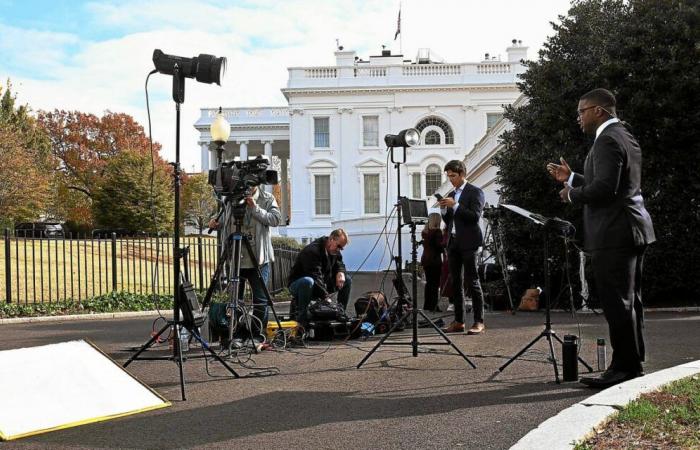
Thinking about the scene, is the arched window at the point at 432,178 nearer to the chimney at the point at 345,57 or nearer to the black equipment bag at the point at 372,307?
the chimney at the point at 345,57

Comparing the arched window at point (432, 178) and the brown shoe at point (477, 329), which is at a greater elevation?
the arched window at point (432, 178)

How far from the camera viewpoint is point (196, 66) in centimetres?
646

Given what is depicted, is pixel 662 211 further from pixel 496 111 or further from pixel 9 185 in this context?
pixel 496 111

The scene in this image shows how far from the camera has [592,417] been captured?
4.14m

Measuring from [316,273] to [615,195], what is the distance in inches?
199

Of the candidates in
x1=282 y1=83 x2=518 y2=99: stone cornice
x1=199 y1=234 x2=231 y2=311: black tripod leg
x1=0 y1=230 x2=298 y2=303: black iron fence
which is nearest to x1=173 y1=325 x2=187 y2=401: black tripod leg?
x1=199 y1=234 x2=231 y2=311: black tripod leg

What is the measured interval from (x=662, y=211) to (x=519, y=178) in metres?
2.66

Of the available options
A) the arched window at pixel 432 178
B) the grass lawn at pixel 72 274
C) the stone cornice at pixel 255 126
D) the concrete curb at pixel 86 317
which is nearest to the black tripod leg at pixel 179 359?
the grass lawn at pixel 72 274

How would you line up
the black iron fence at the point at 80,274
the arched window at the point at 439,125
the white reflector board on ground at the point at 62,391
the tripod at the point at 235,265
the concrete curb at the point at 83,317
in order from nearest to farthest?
the white reflector board on ground at the point at 62,391, the tripod at the point at 235,265, the concrete curb at the point at 83,317, the black iron fence at the point at 80,274, the arched window at the point at 439,125

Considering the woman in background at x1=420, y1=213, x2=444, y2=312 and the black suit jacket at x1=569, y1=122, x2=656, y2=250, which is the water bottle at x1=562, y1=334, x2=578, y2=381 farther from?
the woman in background at x1=420, y1=213, x2=444, y2=312

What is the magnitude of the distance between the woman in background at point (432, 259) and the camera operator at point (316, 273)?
3651mm

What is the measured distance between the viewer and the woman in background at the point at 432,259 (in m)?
13.5

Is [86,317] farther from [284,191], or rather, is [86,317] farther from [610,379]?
[284,191]

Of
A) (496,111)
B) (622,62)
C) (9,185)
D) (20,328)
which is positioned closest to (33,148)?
(9,185)
